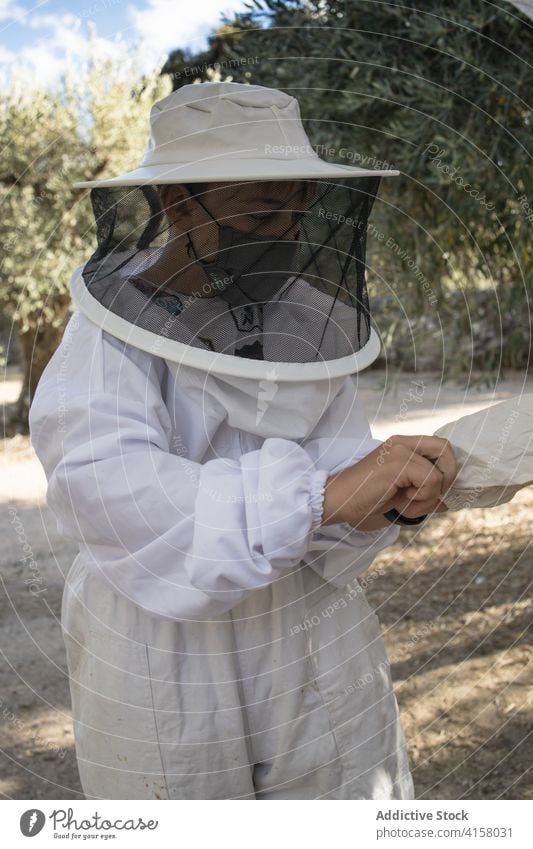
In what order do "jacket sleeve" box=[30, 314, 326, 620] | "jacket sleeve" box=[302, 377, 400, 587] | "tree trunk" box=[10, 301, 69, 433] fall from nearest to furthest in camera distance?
"jacket sleeve" box=[30, 314, 326, 620], "jacket sleeve" box=[302, 377, 400, 587], "tree trunk" box=[10, 301, 69, 433]

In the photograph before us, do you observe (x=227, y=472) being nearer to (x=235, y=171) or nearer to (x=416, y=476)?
(x=416, y=476)

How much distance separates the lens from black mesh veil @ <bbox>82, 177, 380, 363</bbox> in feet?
5.34

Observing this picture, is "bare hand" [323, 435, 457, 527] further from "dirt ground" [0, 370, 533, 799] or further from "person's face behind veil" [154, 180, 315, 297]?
"dirt ground" [0, 370, 533, 799]

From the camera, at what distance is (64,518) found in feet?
5.13

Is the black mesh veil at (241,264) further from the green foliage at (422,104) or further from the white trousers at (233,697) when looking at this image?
the green foliage at (422,104)

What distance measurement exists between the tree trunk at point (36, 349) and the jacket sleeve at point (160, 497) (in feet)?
20.2

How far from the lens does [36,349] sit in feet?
26.6

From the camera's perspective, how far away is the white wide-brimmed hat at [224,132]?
1.61 m

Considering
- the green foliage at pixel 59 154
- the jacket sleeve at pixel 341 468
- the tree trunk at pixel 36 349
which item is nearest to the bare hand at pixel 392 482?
the jacket sleeve at pixel 341 468

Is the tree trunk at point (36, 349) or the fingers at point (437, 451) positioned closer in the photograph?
the fingers at point (437, 451)

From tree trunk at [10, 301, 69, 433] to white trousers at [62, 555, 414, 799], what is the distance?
5.99 m

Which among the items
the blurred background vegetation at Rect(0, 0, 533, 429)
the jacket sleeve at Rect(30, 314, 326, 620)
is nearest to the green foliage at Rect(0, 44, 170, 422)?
the blurred background vegetation at Rect(0, 0, 533, 429)
